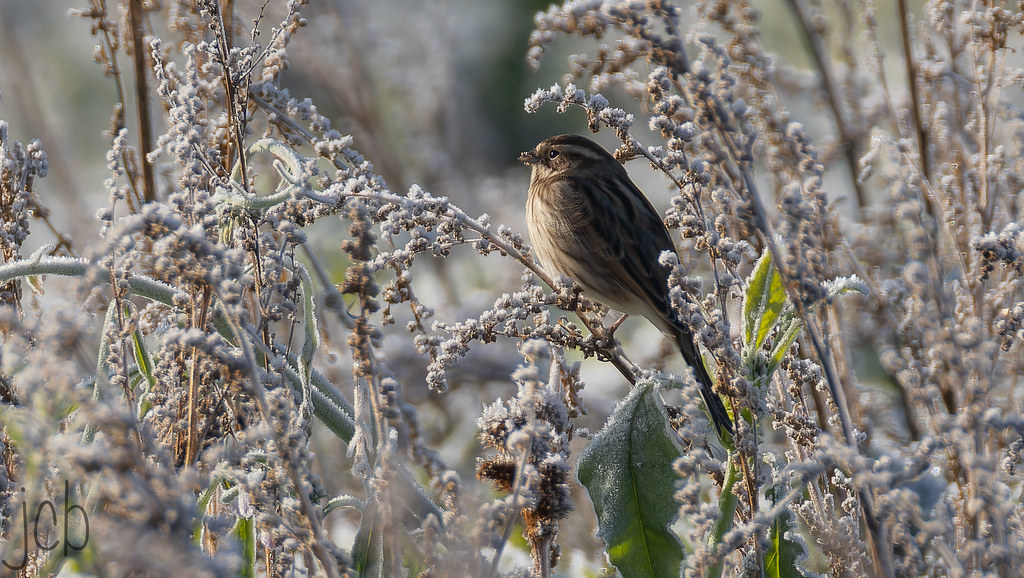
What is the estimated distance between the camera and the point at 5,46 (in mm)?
4969

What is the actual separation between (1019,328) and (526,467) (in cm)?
92

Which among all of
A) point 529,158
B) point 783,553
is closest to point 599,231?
point 529,158

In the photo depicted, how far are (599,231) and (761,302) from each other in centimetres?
182

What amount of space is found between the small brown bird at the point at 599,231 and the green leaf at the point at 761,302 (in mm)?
1343

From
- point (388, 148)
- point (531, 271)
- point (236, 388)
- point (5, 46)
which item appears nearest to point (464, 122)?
point (388, 148)

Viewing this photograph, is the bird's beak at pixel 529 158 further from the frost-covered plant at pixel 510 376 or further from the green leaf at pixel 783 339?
the green leaf at pixel 783 339

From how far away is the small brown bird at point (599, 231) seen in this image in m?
3.20

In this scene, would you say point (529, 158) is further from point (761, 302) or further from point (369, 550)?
point (369, 550)

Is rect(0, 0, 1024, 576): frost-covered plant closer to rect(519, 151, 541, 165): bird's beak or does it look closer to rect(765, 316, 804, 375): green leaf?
rect(765, 316, 804, 375): green leaf

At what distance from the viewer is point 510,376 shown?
1.59 m

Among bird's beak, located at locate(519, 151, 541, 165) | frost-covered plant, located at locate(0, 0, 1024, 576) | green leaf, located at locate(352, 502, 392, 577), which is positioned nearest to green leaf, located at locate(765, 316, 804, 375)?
frost-covered plant, located at locate(0, 0, 1024, 576)

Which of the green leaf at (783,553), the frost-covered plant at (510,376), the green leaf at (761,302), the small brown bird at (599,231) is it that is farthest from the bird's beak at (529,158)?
the green leaf at (783,553)

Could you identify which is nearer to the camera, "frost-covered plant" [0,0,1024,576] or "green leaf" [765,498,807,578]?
"frost-covered plant" [0,0,1024,576]

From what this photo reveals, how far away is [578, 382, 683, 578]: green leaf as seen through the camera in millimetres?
1574
